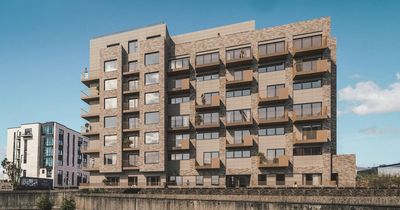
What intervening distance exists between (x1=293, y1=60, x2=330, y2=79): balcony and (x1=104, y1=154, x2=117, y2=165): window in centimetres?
3351

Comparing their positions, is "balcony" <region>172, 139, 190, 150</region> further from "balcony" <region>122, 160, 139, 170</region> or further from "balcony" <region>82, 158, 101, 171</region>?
"balcony" <region>82, 158, 101, 171</region>

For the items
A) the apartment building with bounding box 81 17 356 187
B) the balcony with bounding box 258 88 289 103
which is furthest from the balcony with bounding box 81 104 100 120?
the balcony with bounding box 258 88 289 103

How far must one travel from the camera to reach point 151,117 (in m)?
67.4

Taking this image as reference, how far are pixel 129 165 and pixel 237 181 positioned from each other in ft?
62.7

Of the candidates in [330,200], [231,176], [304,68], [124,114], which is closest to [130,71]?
[124,114]

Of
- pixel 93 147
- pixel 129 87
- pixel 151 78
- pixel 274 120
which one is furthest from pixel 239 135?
pixel 93 147

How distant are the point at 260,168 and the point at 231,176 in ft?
17.1

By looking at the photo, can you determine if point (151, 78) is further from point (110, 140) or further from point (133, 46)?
point (110, 140)

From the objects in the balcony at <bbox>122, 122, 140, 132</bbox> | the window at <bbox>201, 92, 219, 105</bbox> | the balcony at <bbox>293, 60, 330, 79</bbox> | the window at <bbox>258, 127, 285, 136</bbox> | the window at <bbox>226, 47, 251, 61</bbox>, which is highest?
the window at <bbox>226, 47, 251, 61</bbox>

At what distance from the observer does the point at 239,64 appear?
6288cm

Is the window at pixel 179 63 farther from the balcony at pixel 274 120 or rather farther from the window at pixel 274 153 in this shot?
the window at pixel 274 153

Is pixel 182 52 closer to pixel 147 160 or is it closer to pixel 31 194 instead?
pixel 147 160

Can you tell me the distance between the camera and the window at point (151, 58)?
223 ft

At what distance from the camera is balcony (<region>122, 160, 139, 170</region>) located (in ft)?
221
